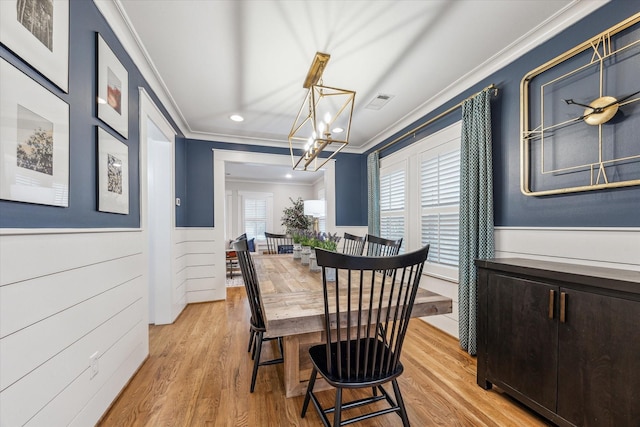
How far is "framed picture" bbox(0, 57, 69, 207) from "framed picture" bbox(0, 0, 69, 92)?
9cm

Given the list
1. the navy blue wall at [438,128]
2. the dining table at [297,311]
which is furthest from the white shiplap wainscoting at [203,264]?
the dining table at [297,311]

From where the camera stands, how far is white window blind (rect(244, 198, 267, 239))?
8.13 meters

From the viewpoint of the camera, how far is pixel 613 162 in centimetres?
152

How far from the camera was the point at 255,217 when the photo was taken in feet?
27.0

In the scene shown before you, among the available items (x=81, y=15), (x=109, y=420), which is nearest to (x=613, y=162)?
(x=81, y=15)

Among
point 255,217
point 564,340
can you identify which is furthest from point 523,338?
point 255,217

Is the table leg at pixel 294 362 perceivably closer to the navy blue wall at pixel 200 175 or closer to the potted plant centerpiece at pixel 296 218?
the navy blue wall at pixel 200 175

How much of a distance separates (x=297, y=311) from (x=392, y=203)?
2.89 metres

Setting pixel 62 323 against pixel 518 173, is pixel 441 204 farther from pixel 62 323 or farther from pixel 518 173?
pixel 62 323

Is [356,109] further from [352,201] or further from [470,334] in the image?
[470,334]

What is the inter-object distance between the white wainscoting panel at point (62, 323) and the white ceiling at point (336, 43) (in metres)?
1.52

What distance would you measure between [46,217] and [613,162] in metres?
2.98

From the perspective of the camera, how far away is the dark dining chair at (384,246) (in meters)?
2.22

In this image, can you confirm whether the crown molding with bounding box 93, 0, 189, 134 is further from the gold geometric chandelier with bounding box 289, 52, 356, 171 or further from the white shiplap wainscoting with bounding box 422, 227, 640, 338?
the white shiplap wainscoting with bounding box 422, 227, 640, 338
